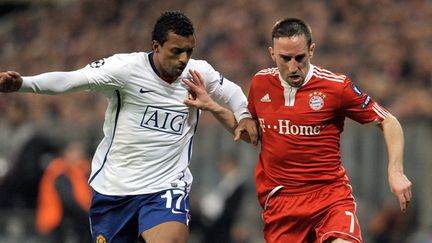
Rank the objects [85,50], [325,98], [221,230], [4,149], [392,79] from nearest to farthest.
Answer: [325,98]
[221,230]
[392,79]
[4,149]
[85,50]

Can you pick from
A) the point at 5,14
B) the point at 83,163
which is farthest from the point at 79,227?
the point at 5,14

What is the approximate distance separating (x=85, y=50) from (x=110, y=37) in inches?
21.4

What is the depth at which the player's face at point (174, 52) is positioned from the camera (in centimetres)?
745

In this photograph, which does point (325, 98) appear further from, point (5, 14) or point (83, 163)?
point (5, 14)

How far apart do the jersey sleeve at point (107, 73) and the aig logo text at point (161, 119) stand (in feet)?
0.89

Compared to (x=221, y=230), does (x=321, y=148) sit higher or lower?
higher

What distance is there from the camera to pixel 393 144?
7320mm

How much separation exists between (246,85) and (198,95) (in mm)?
8160

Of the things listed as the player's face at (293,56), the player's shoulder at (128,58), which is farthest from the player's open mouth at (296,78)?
the player's shoulder at (128,58)

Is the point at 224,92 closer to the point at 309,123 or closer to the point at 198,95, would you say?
the point at 198,95

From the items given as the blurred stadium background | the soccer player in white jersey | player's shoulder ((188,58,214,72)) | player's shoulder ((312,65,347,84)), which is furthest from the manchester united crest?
the blurred stadium background

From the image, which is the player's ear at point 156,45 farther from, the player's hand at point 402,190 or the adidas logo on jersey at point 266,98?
the player's hand at point 402,190

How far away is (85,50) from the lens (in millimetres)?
20656

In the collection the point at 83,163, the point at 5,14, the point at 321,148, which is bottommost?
the point at 5,14
